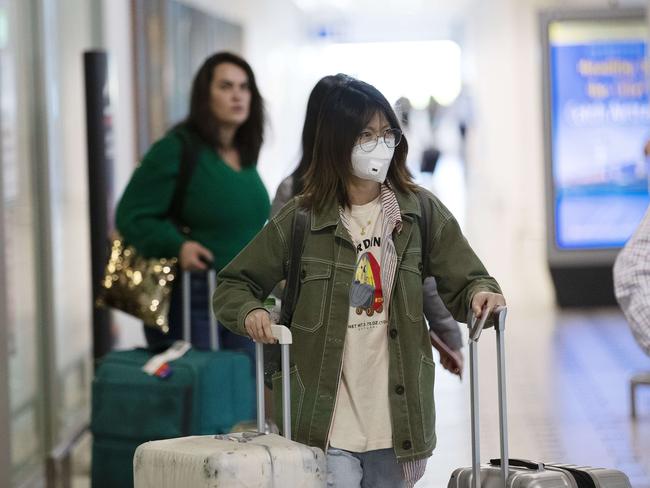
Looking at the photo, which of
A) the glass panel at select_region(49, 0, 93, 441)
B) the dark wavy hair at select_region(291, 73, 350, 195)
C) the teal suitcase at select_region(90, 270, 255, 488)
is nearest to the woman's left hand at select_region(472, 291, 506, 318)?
the dark wavy hair at select_region(291, 73, 350, 195)

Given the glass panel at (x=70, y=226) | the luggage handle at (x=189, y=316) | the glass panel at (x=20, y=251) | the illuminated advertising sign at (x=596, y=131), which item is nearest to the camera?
the luggage handle at (x=189, y=316)

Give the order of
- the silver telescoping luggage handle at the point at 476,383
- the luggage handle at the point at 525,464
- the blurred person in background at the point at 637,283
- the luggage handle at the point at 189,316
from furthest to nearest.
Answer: the luggage handle at the point at 189,316
the blurred person in background at the point at 637,283
the luggage handle at the point at 525,464
the silver telescoping luggage handle at the point at 476,383

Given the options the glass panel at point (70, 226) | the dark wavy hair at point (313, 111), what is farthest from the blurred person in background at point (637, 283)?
the glass panel at point (70, 226)

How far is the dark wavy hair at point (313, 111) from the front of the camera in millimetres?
3122

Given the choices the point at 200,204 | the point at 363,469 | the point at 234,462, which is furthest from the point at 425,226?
the point at 200,204

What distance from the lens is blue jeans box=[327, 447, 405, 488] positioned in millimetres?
2904

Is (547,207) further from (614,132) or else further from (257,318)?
(257,318)

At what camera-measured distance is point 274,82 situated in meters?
14.0

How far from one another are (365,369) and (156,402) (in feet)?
5.49

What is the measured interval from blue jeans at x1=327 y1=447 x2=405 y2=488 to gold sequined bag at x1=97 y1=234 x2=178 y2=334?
77.8 inches

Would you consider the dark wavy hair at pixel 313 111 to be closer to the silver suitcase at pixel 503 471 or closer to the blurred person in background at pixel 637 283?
the silver suitcase at pixel 503 471

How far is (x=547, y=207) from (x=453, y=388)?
429cm

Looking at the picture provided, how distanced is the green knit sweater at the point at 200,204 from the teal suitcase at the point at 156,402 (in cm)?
41

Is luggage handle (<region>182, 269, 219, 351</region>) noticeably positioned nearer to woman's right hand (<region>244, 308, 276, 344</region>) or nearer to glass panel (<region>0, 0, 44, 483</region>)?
glass panel (<region>0, 0, 44, 483</region>)
